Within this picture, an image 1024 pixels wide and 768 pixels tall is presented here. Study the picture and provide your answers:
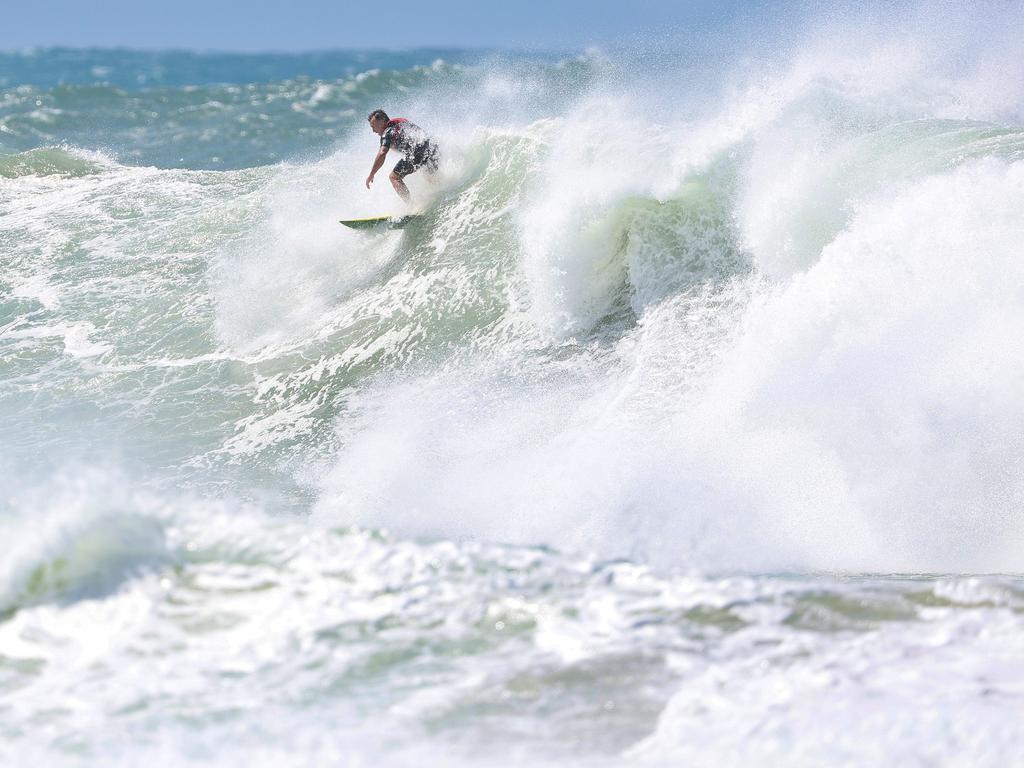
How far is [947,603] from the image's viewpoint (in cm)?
409

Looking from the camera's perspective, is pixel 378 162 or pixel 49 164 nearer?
pixel 378 162

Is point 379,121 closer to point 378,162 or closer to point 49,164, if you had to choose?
point 378,162

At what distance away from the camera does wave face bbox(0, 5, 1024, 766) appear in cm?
364

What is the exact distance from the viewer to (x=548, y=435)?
7.68 m

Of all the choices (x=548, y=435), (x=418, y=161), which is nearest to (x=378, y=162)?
(x=418, y=161)

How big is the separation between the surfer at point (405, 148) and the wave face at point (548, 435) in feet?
0.76

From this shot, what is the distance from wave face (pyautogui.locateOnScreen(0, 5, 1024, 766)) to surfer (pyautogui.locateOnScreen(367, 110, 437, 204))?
0.23 metres

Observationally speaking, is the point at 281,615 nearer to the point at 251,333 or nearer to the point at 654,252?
the point at 654,252

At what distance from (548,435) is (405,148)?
4.75 m

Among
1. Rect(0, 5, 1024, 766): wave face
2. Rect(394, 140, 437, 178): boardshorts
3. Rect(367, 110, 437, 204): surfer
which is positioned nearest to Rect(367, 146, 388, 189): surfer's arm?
Rect(367, 110, 437, 204): surfer

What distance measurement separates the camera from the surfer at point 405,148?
1128 centimetres

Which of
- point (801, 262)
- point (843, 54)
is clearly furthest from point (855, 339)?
point (843, 54)

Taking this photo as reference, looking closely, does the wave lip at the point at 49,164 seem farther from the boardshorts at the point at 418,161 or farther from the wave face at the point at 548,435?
the boardshorts at the point at 418,161

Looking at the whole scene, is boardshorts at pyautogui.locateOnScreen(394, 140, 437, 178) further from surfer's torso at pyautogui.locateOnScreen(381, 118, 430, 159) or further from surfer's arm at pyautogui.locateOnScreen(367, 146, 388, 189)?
surfer's arm at pyautogui.locateOnScreen(367, 146, 388, 189)
